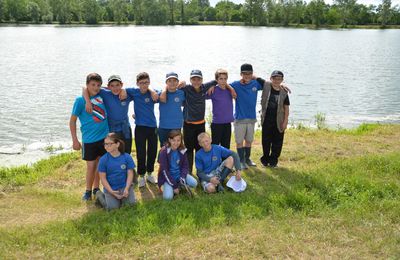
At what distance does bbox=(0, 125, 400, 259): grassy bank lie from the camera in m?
4.65

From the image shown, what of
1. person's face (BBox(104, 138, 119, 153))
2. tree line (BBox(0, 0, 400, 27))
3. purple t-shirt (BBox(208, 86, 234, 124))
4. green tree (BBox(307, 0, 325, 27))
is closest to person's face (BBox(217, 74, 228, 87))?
purple t-shirt (BBox(208, 86, 234, 124))

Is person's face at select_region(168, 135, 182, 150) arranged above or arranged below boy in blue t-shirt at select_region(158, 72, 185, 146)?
below

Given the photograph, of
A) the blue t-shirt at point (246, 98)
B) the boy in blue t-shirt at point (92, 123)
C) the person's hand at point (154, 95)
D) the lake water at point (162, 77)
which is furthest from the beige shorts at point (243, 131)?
the lake water at point (162, 77)

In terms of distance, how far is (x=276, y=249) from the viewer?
461 cm

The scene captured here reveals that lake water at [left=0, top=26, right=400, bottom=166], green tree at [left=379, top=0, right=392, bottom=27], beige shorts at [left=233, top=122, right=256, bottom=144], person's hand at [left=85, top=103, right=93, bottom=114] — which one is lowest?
lake water at [left=0, top=26, right=400, bottom=166]

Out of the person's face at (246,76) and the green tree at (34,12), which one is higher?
the green tree at (34,12)

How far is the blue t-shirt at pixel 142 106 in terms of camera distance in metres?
6.61

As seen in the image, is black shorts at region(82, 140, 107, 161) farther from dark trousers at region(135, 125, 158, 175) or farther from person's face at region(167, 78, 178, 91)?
person's face at region(167, 78, 178, 91)

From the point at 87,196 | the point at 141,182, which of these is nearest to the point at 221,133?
the point at 141,182

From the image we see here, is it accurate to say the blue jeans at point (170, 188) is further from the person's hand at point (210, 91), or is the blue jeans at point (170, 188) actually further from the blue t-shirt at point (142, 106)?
the person's hand at point (210, 91)

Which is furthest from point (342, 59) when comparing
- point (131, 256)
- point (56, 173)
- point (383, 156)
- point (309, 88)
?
point (131, 256)

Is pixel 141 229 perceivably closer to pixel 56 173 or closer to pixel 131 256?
pixel 131 256

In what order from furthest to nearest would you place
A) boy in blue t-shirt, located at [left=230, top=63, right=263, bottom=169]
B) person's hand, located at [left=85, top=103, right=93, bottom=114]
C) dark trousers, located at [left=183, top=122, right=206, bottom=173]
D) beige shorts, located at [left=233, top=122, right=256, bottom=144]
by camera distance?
1. beige shorts, located at [left=233, top=122, right=256, bottom=144]
2. boy in blue t-shirt, located at [left=230, top=63, right=263, bottom=169]
3. dark trousers, located at [left=183, top=122, right=206, bottom=173]
4. person's hand, located at [left=85, top=103, right=93, bottom=114]

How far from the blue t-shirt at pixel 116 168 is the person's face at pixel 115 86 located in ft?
3.39
